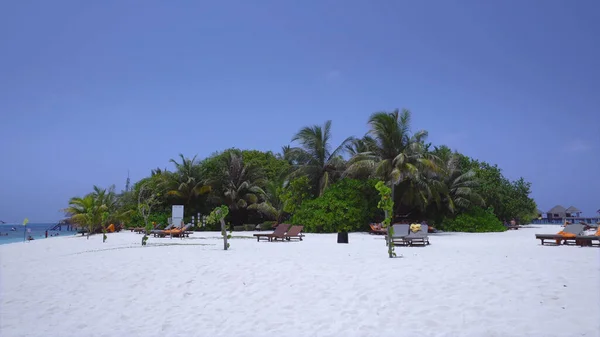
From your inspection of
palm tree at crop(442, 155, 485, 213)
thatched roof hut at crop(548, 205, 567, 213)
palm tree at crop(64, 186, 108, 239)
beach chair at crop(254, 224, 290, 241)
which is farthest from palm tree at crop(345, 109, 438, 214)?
thatched roof hut at crop(548, 205, 567, 213)

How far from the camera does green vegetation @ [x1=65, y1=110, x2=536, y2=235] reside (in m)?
26.0

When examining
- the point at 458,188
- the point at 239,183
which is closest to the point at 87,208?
the point at 239,183

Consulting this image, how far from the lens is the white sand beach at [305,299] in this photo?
5062mm

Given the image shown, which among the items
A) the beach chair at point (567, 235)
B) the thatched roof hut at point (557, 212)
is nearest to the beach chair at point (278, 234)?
the beach chair at point (567, 235)

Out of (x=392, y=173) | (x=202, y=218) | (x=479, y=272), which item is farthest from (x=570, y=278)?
(x=202, y=218)

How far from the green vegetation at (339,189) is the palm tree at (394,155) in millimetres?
59

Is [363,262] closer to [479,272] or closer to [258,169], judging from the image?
[479,272]

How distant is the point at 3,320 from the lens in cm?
547

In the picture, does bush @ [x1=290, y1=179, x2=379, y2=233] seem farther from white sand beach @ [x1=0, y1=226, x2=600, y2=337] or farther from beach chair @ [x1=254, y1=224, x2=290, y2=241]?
white sand beach @ [x1=0, y1=226, x2=600, y2=337]

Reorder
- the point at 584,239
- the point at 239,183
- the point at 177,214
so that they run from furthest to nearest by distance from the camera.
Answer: the point at 239,183 → the point at 177,214 → the point at 584,239

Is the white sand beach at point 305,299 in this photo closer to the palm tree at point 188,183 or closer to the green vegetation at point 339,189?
the green vegetation at point 339,189

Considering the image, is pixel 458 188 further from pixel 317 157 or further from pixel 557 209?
pixel 557 209

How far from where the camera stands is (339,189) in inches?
1055

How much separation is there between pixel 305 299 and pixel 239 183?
94.3 ft
